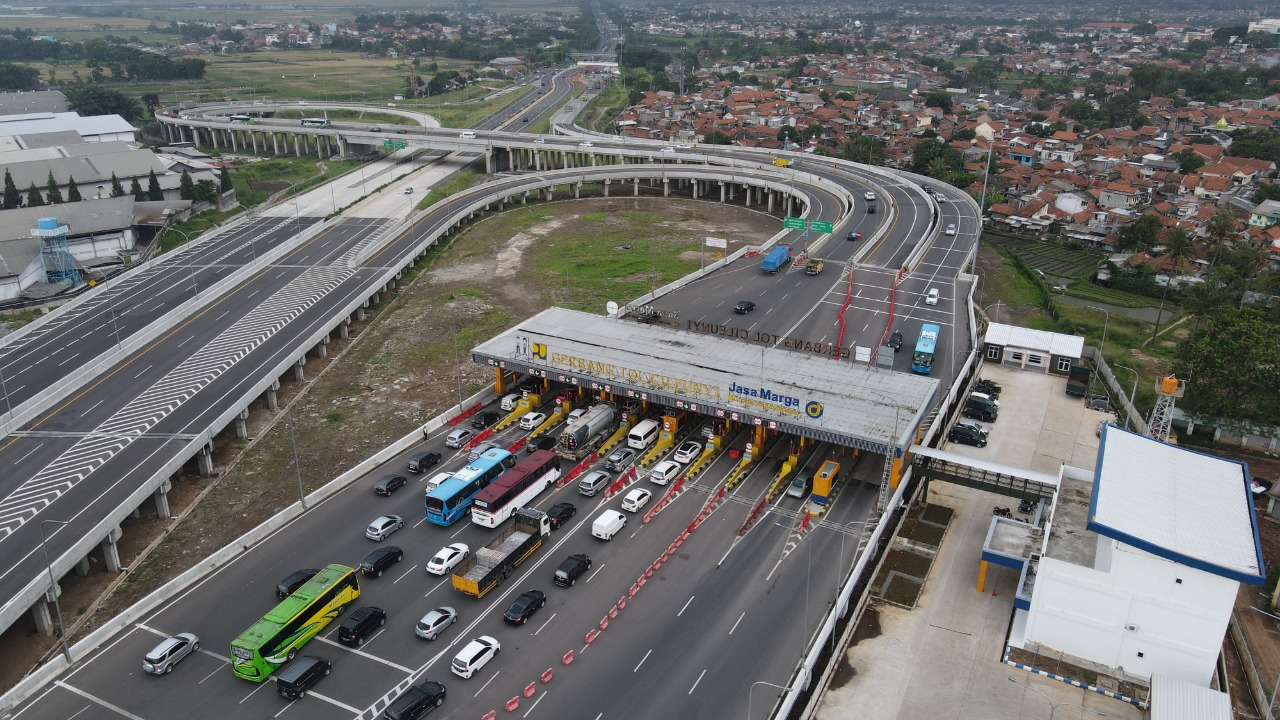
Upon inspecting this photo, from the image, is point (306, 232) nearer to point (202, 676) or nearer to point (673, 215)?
point (673, 215)

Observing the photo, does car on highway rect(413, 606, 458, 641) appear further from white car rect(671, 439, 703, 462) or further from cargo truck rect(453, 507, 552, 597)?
white car rect(671, 439, 703, 462)

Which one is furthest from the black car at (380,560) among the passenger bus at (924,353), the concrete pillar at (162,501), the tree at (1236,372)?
the tree at (1236,372)

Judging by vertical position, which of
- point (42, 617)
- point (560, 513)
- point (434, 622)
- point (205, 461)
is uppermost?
point (434, 622)

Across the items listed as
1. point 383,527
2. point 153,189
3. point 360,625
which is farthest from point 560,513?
point 153,189

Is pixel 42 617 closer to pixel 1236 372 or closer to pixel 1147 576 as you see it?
pixel 1147 576

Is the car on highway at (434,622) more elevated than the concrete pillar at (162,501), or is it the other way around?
the car on highway at (434,622)

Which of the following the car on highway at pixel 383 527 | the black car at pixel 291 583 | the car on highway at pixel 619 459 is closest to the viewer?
the black car at pixel 291 583

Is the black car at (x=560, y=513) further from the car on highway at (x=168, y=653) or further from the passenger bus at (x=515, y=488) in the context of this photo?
the car on highway at (x=168, y=653)
